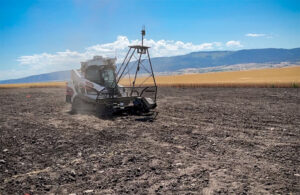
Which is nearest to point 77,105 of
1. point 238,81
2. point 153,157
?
point 153,157

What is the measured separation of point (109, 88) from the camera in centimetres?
1257

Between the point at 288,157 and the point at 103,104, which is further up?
the point at 103,104

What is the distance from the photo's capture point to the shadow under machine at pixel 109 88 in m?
12.1

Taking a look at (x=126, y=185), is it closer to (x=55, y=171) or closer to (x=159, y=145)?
(x=55, y=171)

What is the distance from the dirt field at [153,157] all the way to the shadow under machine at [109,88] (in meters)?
1.93

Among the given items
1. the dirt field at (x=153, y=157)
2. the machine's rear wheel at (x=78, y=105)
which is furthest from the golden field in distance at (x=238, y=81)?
the machine's rear wheel at (x=78, y=105)

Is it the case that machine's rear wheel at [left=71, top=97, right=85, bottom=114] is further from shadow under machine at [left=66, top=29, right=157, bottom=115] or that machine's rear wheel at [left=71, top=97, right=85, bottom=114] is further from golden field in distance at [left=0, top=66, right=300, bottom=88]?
golden field in distance at [left=0, top=66, right=300, bottom=88]

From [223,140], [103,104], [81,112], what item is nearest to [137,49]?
[103,104]

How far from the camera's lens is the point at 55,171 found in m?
5.50

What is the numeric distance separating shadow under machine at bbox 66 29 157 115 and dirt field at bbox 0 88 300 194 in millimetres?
1932

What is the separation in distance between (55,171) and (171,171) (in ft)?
8.72

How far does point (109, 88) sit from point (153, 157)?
6.98 m

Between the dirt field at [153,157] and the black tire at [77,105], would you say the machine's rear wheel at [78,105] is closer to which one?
the black tire at [77,105]

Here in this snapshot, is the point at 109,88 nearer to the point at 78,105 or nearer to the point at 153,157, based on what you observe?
the point at 78,105
